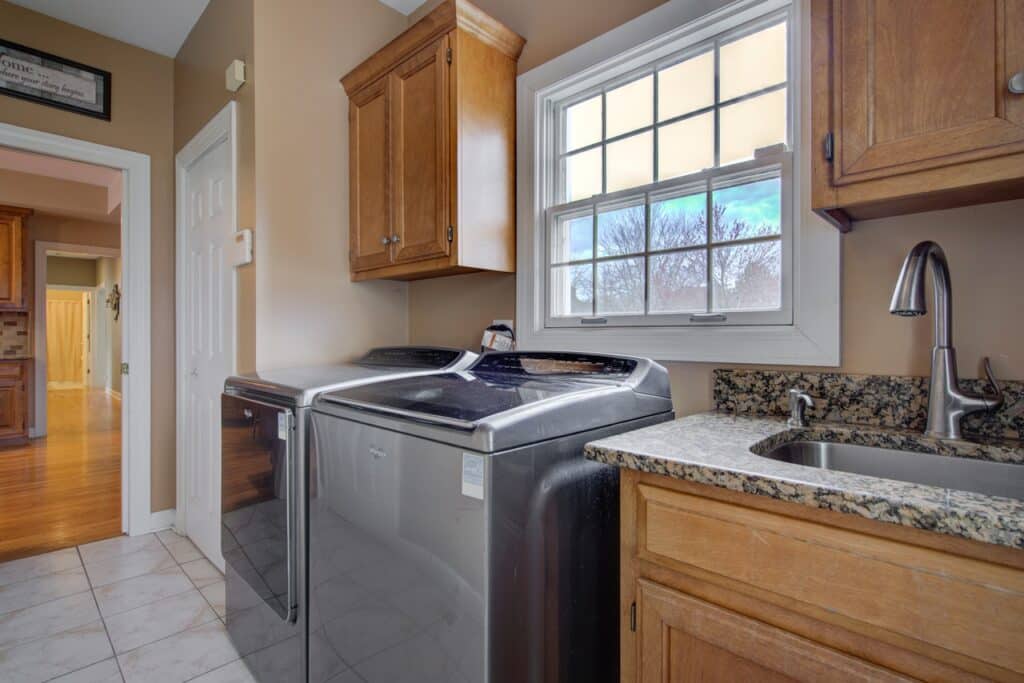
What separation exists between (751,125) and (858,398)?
837 mm

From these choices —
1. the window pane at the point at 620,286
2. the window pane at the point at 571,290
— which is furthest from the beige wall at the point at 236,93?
the window pane at the point at 620,286

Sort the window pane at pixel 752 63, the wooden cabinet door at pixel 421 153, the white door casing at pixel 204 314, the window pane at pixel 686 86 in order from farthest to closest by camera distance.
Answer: the white door casing at pixel 204 314
the wooden cabinet door at pixel 421 153
the window pane at pixel 686 86
the window pane at pixel 752 63

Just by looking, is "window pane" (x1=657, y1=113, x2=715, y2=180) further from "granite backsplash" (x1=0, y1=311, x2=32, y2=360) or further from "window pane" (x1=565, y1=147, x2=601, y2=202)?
"granite backsplash" (x1=0, y1=311, x2=32, y2=360)

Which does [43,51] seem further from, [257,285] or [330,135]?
[257,285]

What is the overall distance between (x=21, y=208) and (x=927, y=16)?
732cm

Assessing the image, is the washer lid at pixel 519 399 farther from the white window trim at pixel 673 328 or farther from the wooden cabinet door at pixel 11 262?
the wooden cabinet door at pixel 11 262

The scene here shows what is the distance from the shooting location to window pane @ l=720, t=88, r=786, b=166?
58.4 inches

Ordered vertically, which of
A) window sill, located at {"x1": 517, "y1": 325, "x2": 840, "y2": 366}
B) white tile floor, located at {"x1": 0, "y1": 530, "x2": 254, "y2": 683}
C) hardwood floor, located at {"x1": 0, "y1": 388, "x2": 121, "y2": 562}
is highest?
window sill, located at {"x1": 517, "y1": 325, "x2": 840, "y2": 366}

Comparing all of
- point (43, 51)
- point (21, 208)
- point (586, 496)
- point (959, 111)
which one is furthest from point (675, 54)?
point (21, 208)

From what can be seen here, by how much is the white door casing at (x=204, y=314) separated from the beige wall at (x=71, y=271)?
853 centimetres

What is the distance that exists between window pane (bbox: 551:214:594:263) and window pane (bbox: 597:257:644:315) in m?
0.11

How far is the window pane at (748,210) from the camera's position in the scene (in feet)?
4.86

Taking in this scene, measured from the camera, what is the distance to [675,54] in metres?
1.68

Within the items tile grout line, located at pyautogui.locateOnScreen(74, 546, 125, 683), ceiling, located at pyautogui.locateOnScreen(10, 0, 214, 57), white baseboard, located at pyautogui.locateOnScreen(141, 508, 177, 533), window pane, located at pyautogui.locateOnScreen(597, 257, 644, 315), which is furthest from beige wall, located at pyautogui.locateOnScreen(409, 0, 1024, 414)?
white baseboard, located at pyautogui.locateOnScreen(141, 508, 177, 533)
